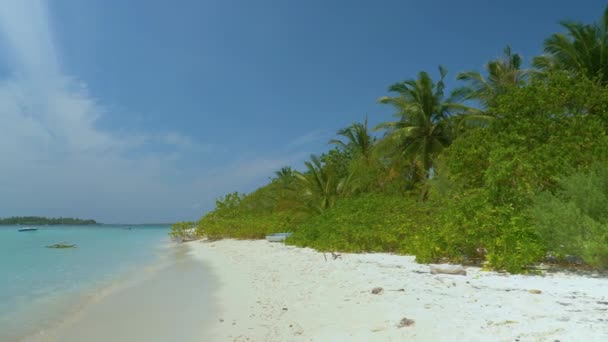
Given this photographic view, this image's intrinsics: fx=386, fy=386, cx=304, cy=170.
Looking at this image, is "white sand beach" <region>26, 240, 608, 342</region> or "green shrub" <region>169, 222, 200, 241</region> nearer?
"white sand beach" <region>26, 240, 608, 342</region>

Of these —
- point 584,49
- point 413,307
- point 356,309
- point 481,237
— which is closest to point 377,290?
point 356,309

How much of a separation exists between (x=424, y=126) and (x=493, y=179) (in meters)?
12.7

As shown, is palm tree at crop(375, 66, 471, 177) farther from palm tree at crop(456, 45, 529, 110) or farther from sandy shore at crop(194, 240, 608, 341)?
sandy shore at crop(194, 240, 608, 341)

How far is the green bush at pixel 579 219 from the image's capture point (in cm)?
590

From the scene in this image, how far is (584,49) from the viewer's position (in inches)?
590

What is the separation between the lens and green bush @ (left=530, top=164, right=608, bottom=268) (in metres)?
5.90

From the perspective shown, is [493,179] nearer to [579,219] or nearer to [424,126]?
[579,219]

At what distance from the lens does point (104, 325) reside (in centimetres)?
515

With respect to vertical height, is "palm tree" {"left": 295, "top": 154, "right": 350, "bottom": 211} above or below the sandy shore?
above

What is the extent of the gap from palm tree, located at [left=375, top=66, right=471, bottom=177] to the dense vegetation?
0.17ft

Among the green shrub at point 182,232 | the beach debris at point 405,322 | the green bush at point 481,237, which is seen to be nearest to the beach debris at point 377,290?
the beach debris at point 405,322

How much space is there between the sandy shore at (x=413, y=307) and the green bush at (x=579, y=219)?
1.61 feet

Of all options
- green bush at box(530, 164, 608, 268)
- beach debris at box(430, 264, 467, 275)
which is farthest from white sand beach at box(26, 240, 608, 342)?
green bush at box(530, 164, 608, 268)

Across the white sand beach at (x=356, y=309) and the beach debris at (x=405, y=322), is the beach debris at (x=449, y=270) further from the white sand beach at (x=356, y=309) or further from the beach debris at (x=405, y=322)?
the beach debris at (x=405, y=322)
